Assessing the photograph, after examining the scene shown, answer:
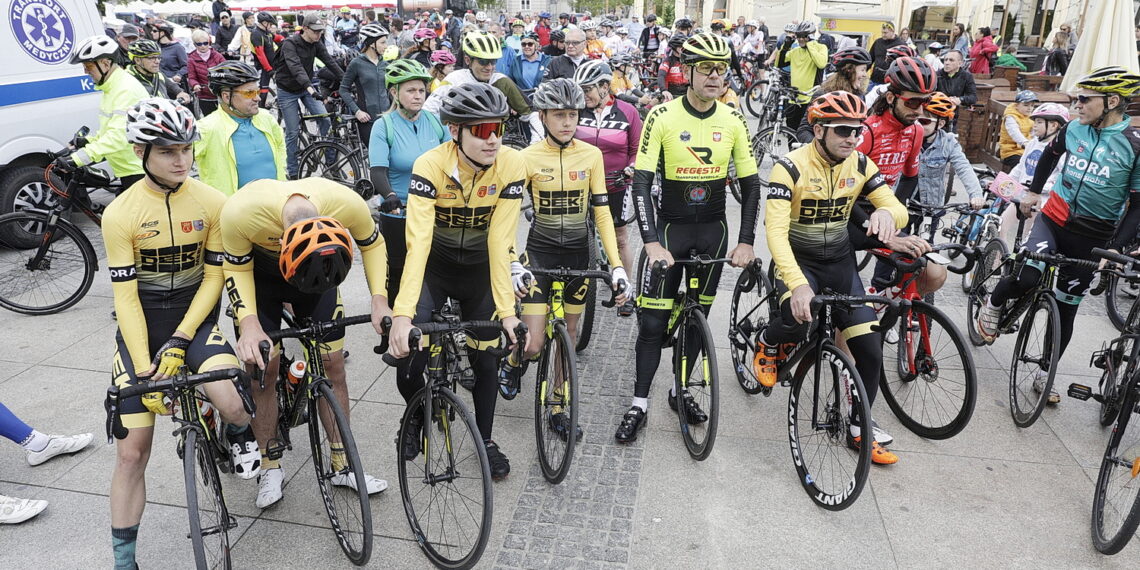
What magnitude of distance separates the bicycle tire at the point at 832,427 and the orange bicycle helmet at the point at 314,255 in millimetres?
2567

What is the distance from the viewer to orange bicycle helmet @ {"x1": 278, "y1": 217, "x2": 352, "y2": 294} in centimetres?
281

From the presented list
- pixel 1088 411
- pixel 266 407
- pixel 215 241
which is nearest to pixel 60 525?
pixel 266 407

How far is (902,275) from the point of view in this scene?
4.97 metres

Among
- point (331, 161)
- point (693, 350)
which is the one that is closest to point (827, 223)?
point (693, 350)

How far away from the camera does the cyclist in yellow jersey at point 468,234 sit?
346 centimetres

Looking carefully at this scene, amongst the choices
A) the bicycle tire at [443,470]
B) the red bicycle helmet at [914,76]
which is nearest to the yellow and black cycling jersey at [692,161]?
the red bicycle helmet at [914,76]

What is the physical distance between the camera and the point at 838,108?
12.6 feet

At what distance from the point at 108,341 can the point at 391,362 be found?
3730 millimetres

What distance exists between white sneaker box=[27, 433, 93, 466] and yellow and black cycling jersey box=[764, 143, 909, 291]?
428 centimetres

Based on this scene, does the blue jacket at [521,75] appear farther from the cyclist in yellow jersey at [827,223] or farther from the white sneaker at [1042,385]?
the white sneaker at [1042,385]

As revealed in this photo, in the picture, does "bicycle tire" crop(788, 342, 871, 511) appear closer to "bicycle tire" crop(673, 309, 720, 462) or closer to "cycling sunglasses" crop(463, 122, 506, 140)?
"bicycle tire" crop(673, 309, 720, 462)

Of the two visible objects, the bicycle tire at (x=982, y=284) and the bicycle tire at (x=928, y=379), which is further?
the bicycle tire at (x=982, y=284)

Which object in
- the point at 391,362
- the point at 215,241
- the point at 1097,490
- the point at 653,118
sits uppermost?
the point at 653,118

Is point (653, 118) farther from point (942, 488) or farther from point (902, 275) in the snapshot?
point (942, 488)
